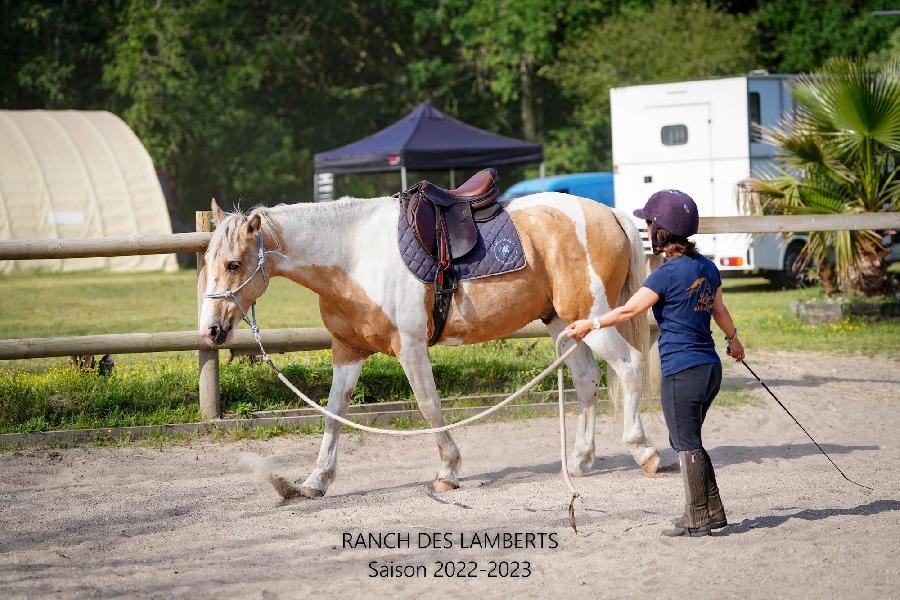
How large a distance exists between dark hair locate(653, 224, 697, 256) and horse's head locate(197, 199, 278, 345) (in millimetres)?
2264

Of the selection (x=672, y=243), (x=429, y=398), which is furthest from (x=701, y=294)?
(x=429, y=398)

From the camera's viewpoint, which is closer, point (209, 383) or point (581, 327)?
point (581, 327)

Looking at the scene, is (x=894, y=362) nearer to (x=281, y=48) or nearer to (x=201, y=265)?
(x=201, y=265)

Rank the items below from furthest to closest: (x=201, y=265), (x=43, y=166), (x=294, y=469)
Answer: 1. (x=43, y=166)
2. (x=201, y=265)
3. (x=294, y=469)

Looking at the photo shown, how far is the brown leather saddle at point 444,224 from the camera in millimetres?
6402

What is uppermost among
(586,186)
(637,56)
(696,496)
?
(637,56)

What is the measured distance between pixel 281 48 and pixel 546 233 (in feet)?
90.9

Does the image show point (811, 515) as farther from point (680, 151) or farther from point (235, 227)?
point (680, 151)

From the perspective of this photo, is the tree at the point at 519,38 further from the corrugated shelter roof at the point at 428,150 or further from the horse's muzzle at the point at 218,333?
the horse's muzzle at the point at 218,333

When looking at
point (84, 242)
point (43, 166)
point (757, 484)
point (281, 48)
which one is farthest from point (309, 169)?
point (757, 484)

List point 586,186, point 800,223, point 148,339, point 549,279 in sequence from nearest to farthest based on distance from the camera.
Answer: point 549,279 < point 148,339 < point 800,223 < point 586,186

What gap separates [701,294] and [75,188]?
74.2 ft

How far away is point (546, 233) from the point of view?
6.70 metres

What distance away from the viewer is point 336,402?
21.7 feet
